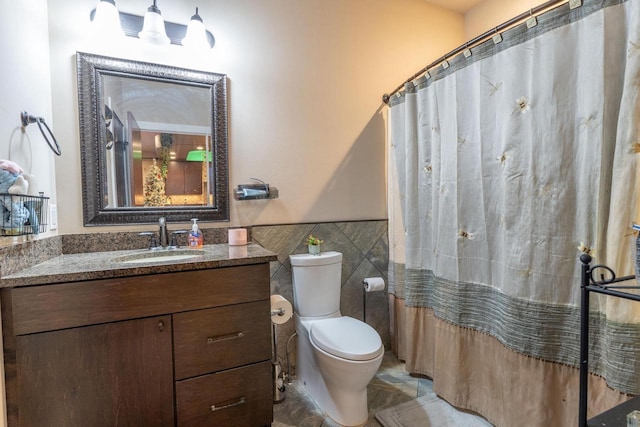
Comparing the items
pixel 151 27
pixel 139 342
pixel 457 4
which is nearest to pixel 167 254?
pixel 139 342

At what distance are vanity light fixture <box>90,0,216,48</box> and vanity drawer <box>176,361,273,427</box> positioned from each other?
1684mm

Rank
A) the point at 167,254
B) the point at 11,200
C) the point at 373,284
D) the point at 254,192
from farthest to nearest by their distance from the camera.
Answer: the point at 373,284 < the point at 254,192 < the point at 167,254 < the point at 11,200

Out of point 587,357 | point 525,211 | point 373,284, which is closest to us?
point 587,357

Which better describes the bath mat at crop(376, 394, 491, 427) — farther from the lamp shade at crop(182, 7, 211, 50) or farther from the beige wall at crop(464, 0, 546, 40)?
the beige wall at crop(464, 0, 546, 40)

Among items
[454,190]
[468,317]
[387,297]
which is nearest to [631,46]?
[454,190]

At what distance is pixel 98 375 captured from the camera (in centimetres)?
118

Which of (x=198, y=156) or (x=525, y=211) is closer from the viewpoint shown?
(x=525, y=211)

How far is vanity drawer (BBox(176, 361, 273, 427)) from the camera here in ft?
4.33

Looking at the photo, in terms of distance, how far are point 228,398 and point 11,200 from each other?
1.12 metres

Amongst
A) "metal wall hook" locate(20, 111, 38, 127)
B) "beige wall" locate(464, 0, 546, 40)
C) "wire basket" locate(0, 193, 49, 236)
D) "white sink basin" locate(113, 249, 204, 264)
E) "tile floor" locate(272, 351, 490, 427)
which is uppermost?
"beige wall" locate(464, 0, 546, 40)

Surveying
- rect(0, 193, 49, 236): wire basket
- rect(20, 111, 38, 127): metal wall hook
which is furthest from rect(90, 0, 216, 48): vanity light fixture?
rect(0, 193, 49, 236): wire basket

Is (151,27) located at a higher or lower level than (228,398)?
higher

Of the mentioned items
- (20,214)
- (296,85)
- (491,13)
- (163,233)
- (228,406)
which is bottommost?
(228,406)

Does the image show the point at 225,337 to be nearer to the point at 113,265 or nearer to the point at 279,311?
the point at 279,311
